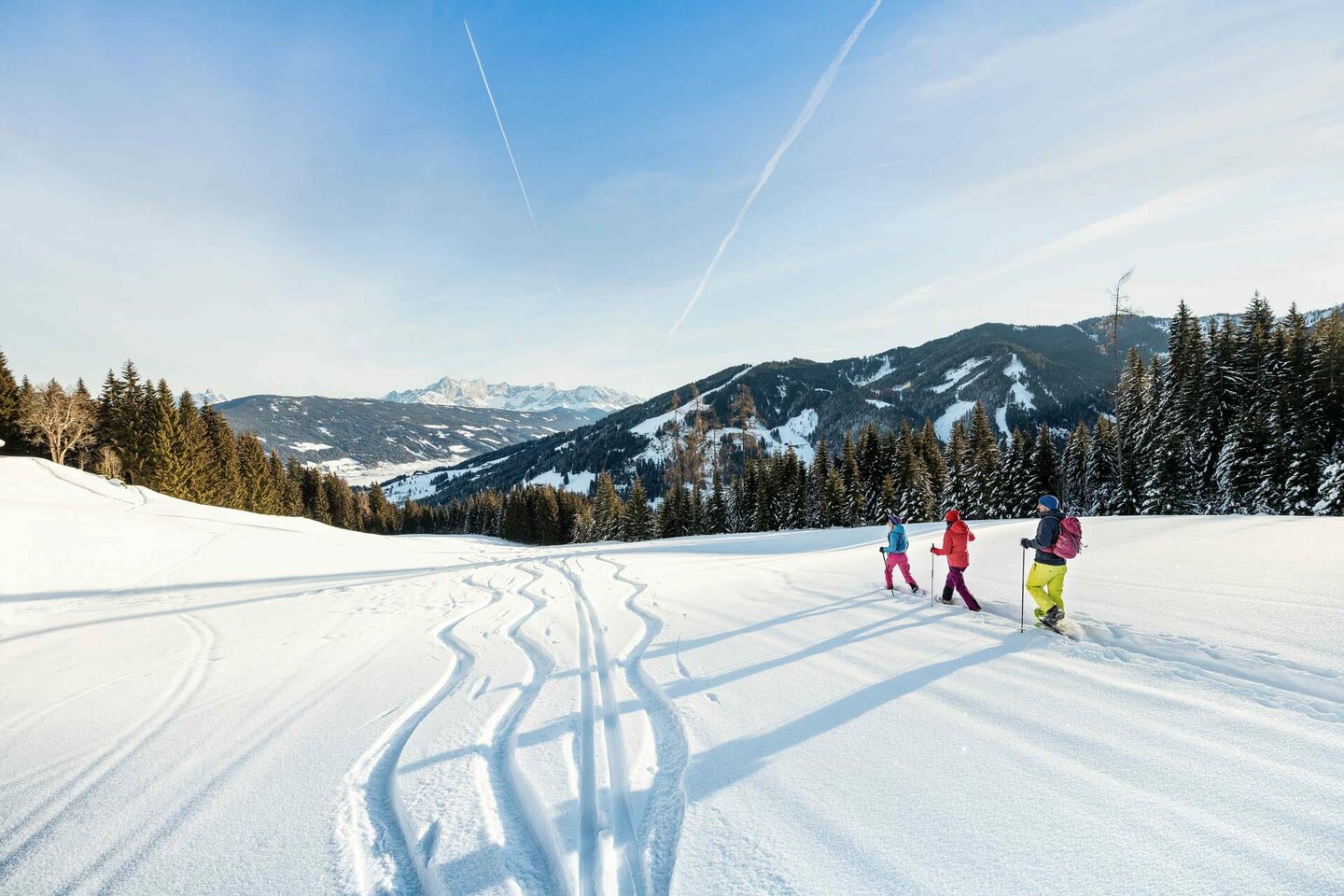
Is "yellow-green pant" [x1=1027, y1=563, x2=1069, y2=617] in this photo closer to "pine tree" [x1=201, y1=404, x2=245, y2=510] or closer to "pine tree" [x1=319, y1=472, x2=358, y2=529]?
"pine tree" [x1=201, y1=404, x2=245, y2=510]

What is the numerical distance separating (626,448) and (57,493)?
166 meters

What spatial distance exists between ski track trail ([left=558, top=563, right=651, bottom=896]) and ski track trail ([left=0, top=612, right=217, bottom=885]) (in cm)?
348

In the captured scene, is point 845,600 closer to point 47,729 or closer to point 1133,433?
point 47,729

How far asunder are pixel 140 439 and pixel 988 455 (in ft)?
A: 221

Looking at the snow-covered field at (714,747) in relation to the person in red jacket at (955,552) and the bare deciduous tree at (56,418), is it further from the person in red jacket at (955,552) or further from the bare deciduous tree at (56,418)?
the bare deciduous tree at (56,418)

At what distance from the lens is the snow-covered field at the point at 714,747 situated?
111 inches

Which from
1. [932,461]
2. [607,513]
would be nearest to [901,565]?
[932,461]

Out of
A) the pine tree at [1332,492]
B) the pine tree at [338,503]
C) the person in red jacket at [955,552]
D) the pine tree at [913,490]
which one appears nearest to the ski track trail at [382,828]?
the person in red jacket at [955,552]

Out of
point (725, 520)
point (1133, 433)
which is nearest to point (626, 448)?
point (725, 520)

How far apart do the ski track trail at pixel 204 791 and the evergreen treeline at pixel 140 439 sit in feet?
158

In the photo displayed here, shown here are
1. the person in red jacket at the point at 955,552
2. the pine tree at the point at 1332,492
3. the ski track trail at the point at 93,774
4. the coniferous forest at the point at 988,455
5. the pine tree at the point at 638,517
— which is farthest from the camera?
the pine tree at the point at 638,517

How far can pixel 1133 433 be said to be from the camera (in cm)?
3419

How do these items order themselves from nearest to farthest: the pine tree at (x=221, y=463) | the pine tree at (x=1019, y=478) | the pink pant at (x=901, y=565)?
1. the pink pant at (x=901, y=565)
2. the pine tree at (x=1019, y=478)
3. the pine tree at (x=221, y=463)

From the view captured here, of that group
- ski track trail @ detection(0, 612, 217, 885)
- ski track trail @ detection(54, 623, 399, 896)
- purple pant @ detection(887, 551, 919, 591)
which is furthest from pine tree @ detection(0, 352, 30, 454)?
purple pant @ detection(887, 551, 919, 591)
